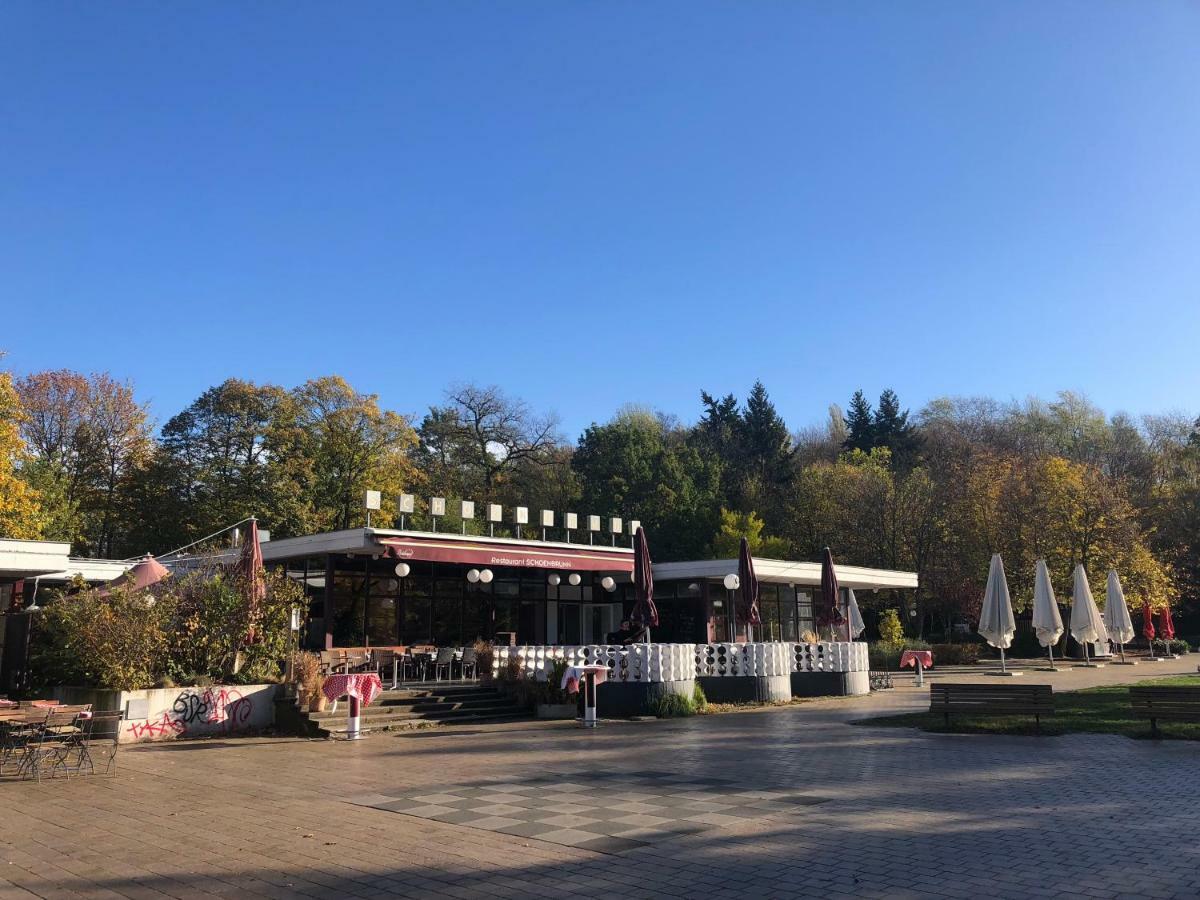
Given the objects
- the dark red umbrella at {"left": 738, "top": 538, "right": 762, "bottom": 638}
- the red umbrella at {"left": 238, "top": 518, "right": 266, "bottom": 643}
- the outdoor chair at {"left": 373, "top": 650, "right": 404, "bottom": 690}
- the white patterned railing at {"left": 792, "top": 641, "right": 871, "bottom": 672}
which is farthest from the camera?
the white patterned railing at {"left": 792, "top": 641, "right": 871, "bottom": 672}

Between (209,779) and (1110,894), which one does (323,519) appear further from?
(1110,894)

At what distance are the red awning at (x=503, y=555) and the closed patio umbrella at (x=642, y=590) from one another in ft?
16.9

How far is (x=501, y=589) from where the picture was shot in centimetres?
2633

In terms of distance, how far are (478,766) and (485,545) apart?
12341 mm

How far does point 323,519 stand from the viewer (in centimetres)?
3897

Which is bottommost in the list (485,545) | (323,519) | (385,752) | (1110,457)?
(385,752)

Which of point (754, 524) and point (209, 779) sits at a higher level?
point (754, 524)

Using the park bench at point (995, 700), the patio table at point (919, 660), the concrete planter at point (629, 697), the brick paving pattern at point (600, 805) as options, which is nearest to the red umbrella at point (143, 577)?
the concrete planter at point (629, 697)

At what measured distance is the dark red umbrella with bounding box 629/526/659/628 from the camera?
60.5 ft

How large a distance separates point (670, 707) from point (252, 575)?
26.9ft

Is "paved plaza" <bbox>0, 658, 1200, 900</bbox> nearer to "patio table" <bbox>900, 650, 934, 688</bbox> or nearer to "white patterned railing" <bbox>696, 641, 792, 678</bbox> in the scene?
"white patterned railing" <bbox>696, 641, 792, 678</bbox>

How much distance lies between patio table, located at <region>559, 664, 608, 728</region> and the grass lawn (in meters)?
4.54

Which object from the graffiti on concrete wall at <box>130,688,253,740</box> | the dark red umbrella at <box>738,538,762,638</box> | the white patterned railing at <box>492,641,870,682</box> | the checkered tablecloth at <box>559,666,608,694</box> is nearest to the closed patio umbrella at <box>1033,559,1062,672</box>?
the white patterned railing at <box>492,641,870,682</box>

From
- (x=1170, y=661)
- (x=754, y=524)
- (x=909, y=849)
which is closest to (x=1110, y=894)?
(x=909, y=849)
